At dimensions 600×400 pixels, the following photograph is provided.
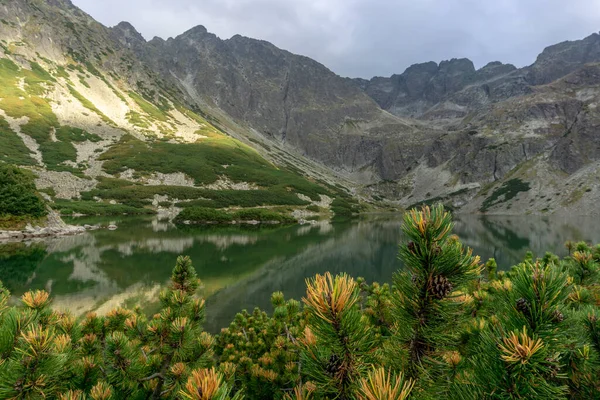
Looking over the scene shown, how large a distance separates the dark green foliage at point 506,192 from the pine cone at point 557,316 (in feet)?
558

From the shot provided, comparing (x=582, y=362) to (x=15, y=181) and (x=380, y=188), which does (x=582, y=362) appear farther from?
(x=380, y=188)

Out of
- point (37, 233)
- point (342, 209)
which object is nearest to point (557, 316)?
point (37, 233)

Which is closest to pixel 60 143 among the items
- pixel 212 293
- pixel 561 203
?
pixel 212 293

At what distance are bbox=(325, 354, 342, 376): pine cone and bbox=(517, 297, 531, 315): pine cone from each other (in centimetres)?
85

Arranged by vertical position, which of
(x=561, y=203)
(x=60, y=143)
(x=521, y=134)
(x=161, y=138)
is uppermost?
(x=521, y=134)

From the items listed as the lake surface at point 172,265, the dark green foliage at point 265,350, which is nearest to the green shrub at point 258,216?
the lake surface at point 172,265

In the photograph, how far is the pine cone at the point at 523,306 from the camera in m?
1.35

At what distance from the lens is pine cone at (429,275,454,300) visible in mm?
1533

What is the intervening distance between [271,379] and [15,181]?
42058 mm

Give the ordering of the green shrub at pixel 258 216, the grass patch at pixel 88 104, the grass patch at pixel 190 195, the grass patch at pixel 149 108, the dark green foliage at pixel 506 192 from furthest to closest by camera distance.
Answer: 1. the dark green foliage at pixel 506 192
2. the grass patch at pixel 149 108
3. the grass patch at pixel 88 104
4. the grass patch at pixel 190 195
5. the green shrub at pixel 258 216

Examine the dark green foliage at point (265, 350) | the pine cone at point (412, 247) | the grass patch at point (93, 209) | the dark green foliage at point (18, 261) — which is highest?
the pine cone at point (412, 247)

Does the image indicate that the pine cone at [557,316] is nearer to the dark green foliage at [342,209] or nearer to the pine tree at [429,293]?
the pine tree at [429,293]

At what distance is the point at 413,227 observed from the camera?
1.59m

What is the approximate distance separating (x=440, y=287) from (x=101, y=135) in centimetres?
12270
